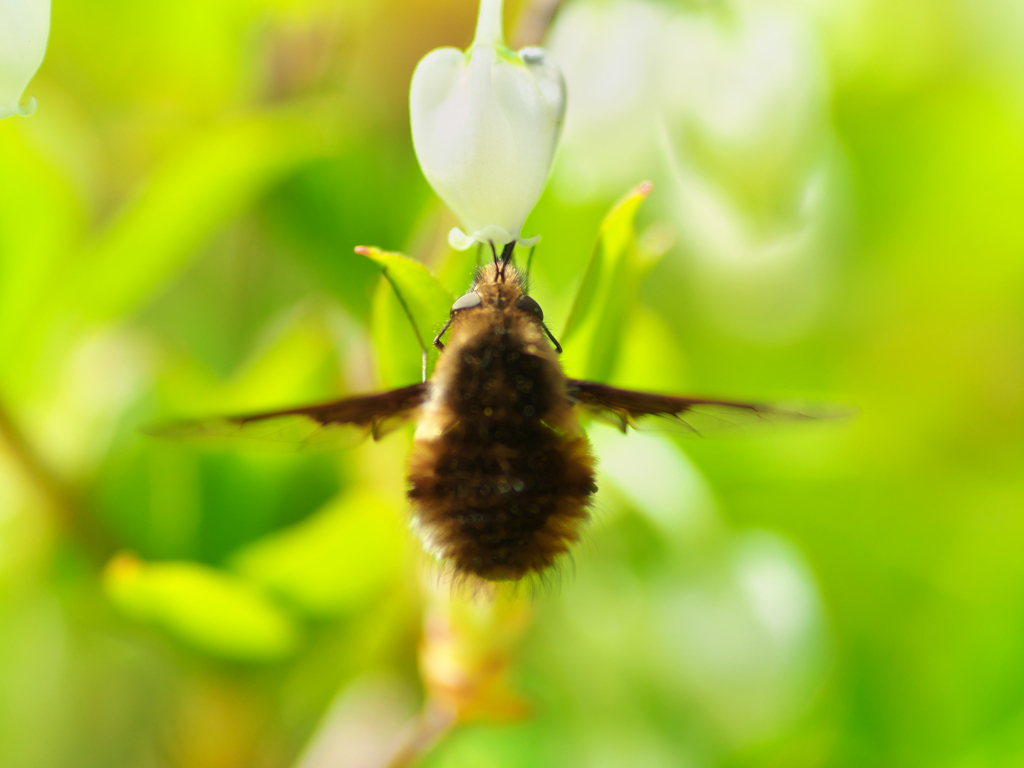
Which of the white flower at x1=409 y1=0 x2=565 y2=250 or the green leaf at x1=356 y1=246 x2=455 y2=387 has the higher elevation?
the white flower at x1=409 y1=0 x2=565 y2=250

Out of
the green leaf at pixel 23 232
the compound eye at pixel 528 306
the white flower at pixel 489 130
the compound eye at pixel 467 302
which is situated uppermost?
the white flower at pixel 489 130

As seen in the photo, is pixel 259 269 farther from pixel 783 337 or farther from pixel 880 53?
pixel 880 53

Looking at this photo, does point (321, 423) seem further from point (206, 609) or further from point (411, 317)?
point (206, 609)

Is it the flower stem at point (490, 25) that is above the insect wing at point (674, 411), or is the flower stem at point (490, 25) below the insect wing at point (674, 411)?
above

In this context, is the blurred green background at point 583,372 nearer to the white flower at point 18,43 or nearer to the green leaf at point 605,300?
the green leaf at point 605,300

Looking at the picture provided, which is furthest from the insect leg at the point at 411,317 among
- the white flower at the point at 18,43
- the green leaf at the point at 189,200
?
the green leaf at the point at 189,200

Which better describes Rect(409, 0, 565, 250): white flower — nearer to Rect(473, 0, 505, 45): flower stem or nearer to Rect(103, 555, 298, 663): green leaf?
Rect(473, 0, 505, 45): flower stem

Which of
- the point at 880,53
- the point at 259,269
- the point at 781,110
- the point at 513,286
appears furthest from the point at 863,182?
the point at 513,286

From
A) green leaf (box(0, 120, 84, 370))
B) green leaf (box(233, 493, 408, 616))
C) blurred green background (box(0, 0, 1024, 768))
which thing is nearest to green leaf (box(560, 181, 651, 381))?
blurred green background (box(0, 0, 1024, 768))
